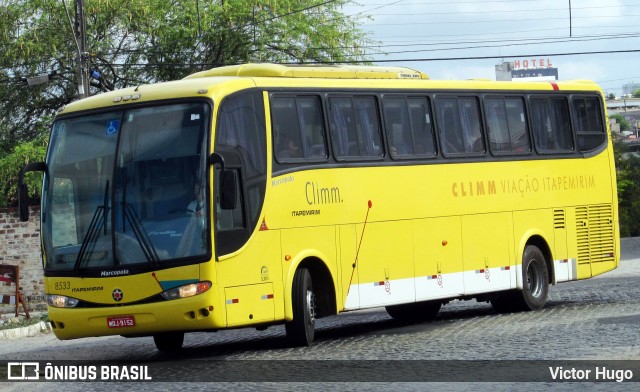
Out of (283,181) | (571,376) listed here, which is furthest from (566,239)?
(571,376)

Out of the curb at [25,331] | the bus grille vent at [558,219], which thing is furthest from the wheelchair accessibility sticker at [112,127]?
the bus grille vent at [558,219]

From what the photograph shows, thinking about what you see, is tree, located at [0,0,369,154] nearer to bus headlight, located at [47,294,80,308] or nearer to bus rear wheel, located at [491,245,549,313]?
bus rear wheel, located at [491,245,549,313]

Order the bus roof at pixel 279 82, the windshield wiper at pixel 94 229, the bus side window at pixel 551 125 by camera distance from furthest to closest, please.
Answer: the bus side window at pixel 551 125, the bus roof at pixel 279 82, the windshield wiper at pixel 94 229

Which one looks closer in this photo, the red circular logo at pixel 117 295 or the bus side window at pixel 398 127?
the red circular logo at pixel 117 295

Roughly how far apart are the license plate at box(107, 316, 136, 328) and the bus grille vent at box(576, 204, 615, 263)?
9.59m

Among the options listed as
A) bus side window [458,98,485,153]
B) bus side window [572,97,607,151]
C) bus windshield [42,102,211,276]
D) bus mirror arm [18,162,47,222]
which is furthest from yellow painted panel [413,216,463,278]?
bus mirror arm [18,162,47,222]

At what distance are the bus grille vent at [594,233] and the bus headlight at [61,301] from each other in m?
9.73

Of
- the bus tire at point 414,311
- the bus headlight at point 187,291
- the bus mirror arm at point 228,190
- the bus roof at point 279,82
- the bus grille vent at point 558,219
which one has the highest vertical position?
the bus roof at point 279,82

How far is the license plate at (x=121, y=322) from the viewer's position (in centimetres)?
1509

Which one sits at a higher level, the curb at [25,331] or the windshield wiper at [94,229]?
the windshield wiper at [94,229]

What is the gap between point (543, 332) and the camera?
16.4 m

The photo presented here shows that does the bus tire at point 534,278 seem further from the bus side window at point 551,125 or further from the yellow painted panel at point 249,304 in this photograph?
the yellow painted panel at point 249,304

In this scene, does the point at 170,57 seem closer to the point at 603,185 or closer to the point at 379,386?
the point at 603,185

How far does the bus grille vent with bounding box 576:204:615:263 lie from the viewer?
22.3 m
